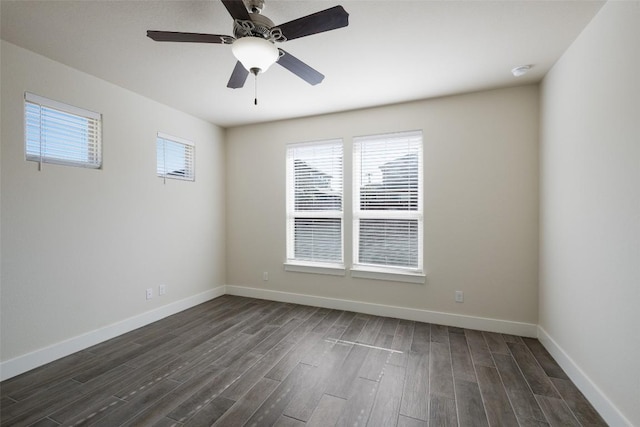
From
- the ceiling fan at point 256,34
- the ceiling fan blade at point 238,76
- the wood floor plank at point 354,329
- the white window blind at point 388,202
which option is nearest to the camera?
the ceiling fan at point 256,34

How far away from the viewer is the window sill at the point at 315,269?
380 cm

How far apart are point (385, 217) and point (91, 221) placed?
3181 millimetres

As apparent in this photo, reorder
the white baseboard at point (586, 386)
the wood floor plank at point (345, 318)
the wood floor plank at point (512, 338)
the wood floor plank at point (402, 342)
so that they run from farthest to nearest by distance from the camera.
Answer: the wood floor plank at point (345, 318) → the wood floor plank at point (512, 338) → the wood floor plank at point (402, 342) → the white baseboard at point (586, 386)

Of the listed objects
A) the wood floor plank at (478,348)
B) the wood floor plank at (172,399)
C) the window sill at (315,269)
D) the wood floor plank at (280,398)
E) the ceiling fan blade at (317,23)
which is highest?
the ceiling fan blade at (317,23)

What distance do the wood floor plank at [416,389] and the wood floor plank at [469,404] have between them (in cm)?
21

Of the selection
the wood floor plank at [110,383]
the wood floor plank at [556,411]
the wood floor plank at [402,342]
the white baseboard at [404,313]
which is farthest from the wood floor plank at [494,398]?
the wood floor plank at [110,383]

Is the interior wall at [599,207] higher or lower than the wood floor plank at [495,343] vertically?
higher

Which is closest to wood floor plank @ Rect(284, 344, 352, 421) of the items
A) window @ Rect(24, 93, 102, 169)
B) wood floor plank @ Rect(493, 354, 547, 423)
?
wood floor plank @ Rect(493, 354, 547, 423)

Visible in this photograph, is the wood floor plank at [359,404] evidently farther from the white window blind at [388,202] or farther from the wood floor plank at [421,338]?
the white window blind at [388,202]

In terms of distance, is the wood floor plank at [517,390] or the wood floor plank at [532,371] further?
the wood floor plank at [532,371]

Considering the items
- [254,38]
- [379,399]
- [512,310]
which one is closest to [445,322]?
[512,310]

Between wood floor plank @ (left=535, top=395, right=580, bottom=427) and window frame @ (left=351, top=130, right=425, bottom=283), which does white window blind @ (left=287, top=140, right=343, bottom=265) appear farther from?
wood floor plank @ (left=535, top=395, right=580, bottom=427)

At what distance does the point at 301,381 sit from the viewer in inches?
86.4

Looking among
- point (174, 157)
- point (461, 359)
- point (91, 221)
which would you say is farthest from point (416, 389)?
point (174, 157)
